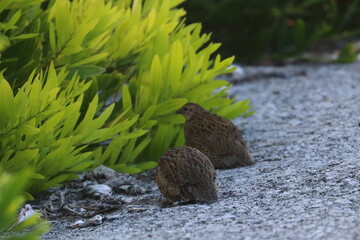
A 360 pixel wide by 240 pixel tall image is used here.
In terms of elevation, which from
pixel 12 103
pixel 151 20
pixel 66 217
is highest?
pixel 151 20

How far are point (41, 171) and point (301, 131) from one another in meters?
1.69

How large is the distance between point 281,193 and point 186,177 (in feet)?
1.29

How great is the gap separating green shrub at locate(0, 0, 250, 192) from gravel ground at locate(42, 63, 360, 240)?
0.94 feet

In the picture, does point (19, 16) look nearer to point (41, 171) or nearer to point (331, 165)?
point (41, 171)

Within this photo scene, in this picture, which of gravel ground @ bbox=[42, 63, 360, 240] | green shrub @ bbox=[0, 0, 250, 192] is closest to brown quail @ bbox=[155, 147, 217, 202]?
gravel ground @ bbox=[42, 63, 360, 240]

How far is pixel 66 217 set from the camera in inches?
133

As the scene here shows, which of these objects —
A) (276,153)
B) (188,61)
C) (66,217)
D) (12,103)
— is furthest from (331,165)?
(12,103)

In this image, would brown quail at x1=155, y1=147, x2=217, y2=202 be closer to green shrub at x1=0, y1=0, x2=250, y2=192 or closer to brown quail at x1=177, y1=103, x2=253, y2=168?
green shrub at x1=0, y1=0, x2=250, y2=192

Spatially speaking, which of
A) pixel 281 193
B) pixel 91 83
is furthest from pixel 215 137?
pixel 281 193

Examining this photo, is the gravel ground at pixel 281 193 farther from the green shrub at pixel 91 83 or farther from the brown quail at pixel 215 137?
the green shrub at pixel 91 83

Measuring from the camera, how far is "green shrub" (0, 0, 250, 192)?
10.7 feet

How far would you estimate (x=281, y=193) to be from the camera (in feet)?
10.6

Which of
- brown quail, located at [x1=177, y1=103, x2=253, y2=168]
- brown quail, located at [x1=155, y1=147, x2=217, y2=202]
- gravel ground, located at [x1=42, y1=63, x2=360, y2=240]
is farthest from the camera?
brown quail, located at [x1=177, y1=103, x2=253, y2=168]

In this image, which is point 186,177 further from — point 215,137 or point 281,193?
point 215,137
